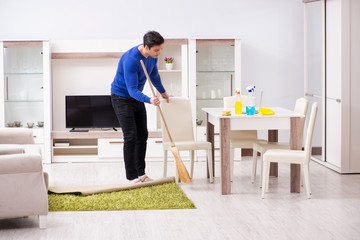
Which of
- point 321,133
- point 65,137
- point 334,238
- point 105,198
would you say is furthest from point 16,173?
point 321,133

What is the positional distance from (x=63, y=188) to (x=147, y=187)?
727mm

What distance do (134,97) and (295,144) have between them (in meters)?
1.39

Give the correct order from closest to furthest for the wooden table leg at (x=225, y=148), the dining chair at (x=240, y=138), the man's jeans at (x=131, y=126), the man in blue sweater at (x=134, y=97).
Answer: the wooden table leg at (x=225, y=148)
the man in blue sweater at (x=134, y=97)
the man's jeans at (x=131, y=126)
the dining chair at (x=240, y=138)

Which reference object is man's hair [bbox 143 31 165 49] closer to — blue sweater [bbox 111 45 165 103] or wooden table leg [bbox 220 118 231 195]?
blue sweater [bbox 111 45 165 103]

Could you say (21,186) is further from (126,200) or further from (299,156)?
(299,156)

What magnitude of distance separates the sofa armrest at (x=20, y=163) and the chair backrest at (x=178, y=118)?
204cm

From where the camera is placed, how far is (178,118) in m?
5.70

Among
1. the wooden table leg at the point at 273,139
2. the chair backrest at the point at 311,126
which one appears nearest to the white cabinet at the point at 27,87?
the wooden table leg at the point at 273,139

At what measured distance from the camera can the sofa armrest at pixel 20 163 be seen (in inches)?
146

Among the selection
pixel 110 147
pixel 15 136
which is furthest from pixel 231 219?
pixel 110 147

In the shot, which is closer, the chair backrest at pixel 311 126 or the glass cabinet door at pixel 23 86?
the chair backrest at pixel 311 126

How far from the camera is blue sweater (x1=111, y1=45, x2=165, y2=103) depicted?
4988mm

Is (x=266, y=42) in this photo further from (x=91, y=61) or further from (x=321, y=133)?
(x=91, y=61)

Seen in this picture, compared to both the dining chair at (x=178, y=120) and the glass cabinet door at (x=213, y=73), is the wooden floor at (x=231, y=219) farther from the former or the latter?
the glass cabinet door at (x=213, y=73)
